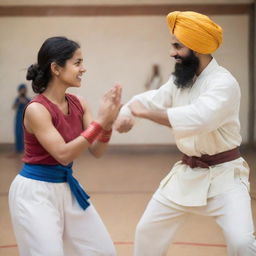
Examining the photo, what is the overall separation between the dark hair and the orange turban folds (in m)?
0.56

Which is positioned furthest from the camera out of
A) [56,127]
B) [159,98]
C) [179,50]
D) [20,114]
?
[20,114]

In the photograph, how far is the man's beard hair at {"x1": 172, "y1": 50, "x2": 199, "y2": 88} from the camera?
3.28m

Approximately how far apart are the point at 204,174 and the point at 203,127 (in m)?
0.37

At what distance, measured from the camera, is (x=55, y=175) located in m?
3.08

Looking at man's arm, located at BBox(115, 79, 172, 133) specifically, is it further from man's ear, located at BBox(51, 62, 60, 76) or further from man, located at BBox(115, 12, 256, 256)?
man's ear, located at BBox(51, 62, 60, 76)

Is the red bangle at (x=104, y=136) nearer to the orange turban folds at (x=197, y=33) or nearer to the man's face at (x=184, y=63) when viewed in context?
the man's face at (x=184, y=63)

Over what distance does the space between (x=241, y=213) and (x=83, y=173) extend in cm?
507

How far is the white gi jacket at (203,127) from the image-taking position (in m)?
3.02

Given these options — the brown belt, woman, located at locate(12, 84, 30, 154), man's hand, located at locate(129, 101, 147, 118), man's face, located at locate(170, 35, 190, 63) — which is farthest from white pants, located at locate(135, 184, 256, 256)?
woman, located at locate(12, 84, 30, 154)


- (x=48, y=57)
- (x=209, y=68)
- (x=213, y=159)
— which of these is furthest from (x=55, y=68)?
(x=213, y=159)

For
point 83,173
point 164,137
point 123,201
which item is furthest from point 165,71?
point 123,201

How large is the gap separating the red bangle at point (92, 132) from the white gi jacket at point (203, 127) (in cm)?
36

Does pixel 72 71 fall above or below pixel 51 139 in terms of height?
above

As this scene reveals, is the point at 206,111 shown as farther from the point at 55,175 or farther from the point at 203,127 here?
the point at 55,175
